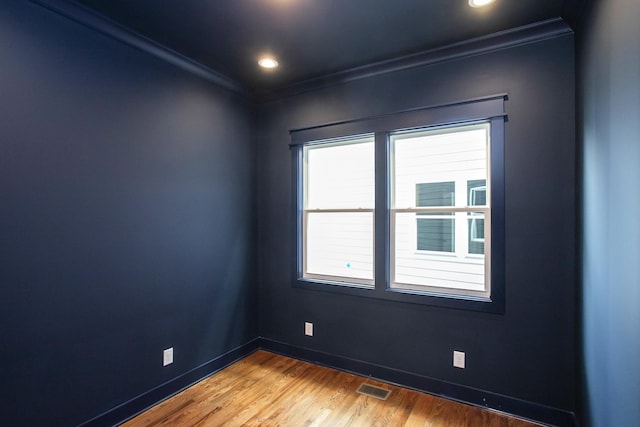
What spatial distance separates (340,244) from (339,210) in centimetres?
34

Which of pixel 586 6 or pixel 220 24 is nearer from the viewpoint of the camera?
pixel 586 6

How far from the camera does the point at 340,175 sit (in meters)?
3.23

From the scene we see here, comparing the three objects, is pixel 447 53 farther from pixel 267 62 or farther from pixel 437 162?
pixel 267 62

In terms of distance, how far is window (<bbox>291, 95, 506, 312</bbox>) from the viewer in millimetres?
2490

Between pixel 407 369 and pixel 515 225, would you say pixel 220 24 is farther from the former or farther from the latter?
pixel 407 369

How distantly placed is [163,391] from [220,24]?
2771 millimetres

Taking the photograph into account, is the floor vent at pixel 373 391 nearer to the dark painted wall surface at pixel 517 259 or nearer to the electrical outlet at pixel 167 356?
the dark painted wall surface at pixel 517 259

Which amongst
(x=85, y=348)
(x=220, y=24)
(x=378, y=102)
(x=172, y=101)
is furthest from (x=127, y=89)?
(x=378, y=102)

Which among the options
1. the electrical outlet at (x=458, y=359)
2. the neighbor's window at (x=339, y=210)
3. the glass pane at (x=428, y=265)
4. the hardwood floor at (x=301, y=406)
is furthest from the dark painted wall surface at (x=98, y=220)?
the electrical outlet at (x=458, y=359)

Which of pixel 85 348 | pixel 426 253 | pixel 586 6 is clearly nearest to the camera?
pixel 586 6

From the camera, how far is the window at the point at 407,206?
249cm

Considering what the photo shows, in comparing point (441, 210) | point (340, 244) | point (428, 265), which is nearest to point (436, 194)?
point (441, 210)

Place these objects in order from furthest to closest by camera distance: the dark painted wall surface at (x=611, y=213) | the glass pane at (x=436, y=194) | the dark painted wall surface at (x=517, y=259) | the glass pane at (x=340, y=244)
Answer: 1. the glass pane at (x=340, y=244)
2. the glass pane at (x=436, y=194)
3. the dark painted wall surface at (x=517, y=259)
4. the dark painted wall surface at (x=611, y=213)

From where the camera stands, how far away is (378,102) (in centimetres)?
290
